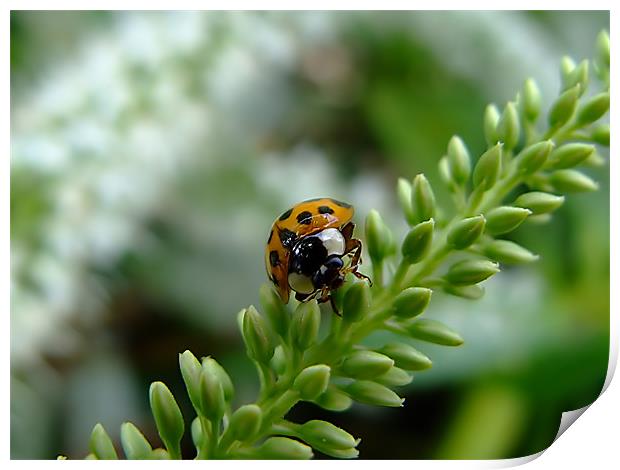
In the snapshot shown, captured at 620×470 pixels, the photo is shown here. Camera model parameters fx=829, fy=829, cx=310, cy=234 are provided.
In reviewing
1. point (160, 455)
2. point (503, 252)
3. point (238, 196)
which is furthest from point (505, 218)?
point (238, 196)

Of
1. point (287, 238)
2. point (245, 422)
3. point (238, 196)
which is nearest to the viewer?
point (245, 422)

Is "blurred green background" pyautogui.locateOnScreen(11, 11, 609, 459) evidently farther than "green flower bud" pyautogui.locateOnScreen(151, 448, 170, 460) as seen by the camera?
Yes

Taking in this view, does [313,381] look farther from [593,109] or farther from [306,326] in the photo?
[593,109]

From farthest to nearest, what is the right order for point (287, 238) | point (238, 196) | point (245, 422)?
1. point (238, 196)
2. point (287, 238)
3. point (245, 422)

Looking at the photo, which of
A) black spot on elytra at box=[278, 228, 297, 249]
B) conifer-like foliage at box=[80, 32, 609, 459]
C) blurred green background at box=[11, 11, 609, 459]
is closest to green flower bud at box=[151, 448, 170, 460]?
conifer-like foliage at box=[80, 32, 609, 459]

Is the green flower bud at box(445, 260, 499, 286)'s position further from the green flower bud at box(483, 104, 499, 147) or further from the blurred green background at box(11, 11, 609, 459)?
the blurred green background at box(11, 11, 609, 459)

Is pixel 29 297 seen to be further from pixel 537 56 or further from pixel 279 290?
pixel 537 56
